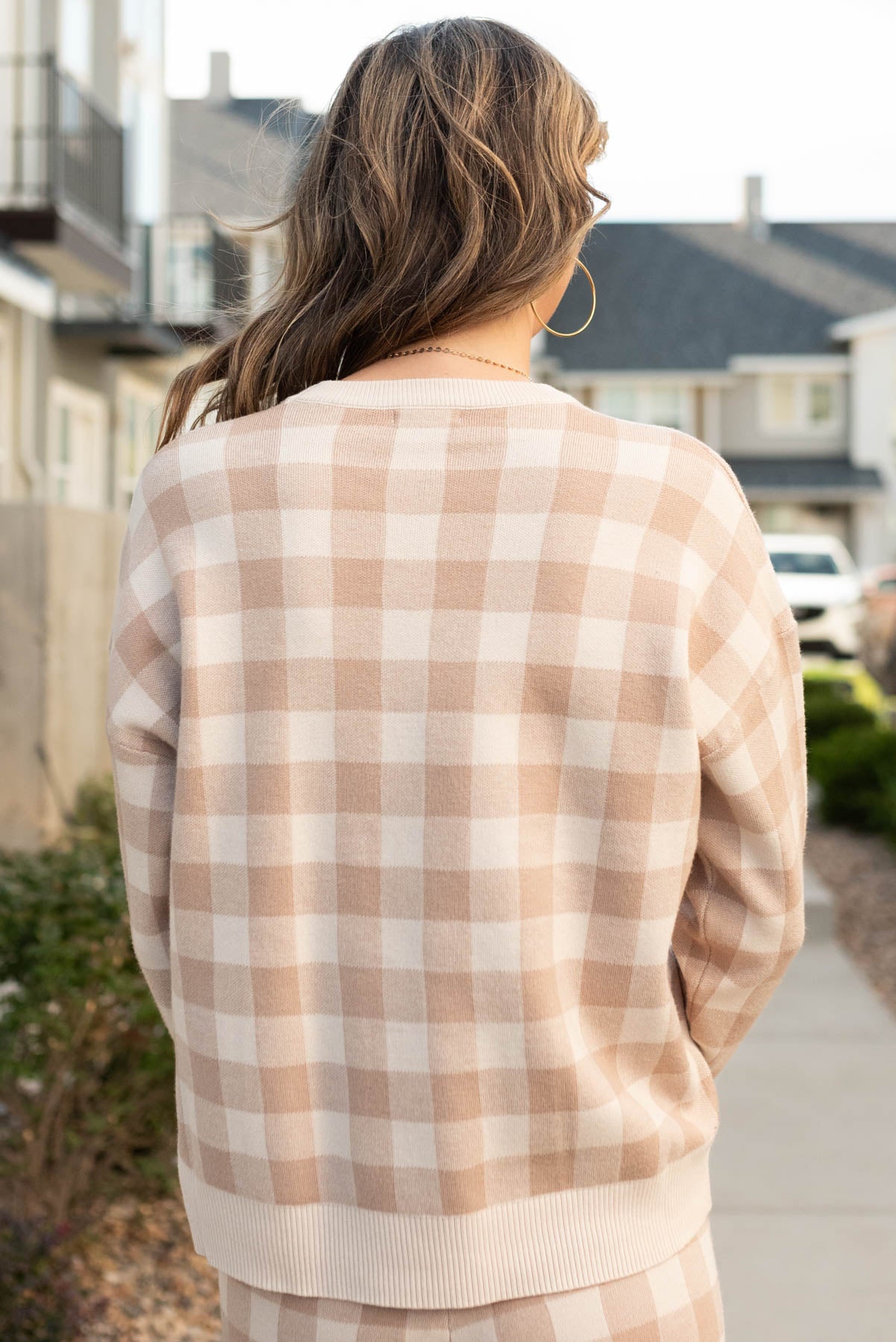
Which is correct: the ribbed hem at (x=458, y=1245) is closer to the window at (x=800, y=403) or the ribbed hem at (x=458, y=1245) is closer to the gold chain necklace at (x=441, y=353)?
the gold chain necklace at (x=441, y=353)

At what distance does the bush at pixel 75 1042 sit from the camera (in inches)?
110

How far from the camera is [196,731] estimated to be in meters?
1.17

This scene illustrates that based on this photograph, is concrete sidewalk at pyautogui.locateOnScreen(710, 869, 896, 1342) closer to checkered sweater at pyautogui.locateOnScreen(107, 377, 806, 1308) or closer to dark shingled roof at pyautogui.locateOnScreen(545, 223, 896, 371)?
checkered sweater at pyautogui.locateOnScreen(107, 377, 806, 1308)

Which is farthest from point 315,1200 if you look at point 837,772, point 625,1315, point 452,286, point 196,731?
point 837,772

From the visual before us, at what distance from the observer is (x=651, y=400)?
31734 mm

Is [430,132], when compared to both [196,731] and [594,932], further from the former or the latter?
[594,932]

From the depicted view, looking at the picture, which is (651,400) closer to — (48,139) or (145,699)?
(48,139)

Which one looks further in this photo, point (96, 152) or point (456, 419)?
point (96, 152)

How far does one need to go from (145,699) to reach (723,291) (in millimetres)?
34155

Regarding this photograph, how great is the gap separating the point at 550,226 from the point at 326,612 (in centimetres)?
40

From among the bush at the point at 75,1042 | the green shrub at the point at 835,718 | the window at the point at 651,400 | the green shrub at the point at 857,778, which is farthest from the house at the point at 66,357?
the window at the point at 651,400

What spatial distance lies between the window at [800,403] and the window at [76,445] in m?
21.1

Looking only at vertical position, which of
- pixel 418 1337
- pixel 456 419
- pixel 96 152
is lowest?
pixel 418 1337

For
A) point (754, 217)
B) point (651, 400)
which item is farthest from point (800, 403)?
point (754, 217)
